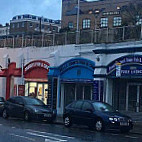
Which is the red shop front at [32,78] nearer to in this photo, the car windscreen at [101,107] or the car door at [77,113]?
the car door at [77,113]

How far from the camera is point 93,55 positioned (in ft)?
84.9

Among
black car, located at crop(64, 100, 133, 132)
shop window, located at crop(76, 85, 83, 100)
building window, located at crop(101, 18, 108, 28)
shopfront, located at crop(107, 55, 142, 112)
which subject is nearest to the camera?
black car, located at crop(64, 100, 133, 132)

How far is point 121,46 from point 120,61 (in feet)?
3.00

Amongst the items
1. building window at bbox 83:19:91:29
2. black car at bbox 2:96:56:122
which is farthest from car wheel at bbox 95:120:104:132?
building window at bbox 83:19:91:29

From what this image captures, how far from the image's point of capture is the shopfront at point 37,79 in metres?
30.7

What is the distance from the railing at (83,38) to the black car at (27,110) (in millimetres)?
6123

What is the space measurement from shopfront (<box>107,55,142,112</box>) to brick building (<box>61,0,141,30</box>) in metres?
51.6

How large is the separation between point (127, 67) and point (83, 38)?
588 centimetres

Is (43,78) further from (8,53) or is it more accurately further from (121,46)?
(121,46)

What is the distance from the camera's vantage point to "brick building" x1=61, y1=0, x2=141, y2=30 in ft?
261

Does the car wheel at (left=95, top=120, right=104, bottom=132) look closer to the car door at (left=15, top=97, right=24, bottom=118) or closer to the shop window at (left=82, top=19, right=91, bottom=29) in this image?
the car door at (left=15, top=97, right=24, bottom=118)

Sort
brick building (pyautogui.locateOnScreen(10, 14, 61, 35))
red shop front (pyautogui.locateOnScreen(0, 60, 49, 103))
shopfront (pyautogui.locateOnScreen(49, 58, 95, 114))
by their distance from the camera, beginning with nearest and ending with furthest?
shopfront (pyautogui.locateOnScreen(49, 58, 95, 114)), red shop front (pyautogui.locateOnScreen(0, 60, 49, 103)), brick building (pyautogui.locateOnScreen(10, 14, 61, 35))

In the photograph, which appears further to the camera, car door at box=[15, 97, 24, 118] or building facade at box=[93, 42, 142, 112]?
car door at box=[15, 97, 24, 118]

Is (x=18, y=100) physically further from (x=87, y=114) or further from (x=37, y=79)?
(x=37, y=79)
